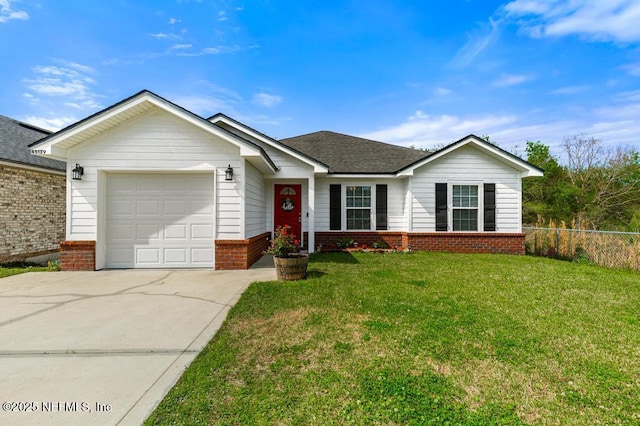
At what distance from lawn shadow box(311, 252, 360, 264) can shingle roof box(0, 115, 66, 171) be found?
9080 mm

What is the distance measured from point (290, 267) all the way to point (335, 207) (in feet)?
17.8

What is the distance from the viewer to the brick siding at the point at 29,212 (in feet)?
28.1

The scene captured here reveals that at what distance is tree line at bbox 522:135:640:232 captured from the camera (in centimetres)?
1969

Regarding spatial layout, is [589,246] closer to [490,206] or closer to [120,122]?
[490,206]

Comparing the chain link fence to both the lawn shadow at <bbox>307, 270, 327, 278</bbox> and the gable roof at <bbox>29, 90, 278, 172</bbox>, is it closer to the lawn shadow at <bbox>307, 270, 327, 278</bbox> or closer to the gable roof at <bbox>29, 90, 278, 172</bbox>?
the lawn shadow at <bbox>307, 270, 327, 278</bbox>

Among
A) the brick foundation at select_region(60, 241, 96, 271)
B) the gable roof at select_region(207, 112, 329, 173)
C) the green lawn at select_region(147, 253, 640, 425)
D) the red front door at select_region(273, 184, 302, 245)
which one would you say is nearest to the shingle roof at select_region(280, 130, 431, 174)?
the gable roof at select_region(207, 112, 329, 173)

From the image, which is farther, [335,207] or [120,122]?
[335,207]

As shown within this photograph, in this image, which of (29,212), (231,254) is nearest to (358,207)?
(231,254)

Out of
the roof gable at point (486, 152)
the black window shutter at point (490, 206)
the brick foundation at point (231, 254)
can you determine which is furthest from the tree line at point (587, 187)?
the brick foundation at point (231, 254)

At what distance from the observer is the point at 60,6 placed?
7289 mm

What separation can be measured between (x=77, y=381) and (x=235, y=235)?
15.9ft

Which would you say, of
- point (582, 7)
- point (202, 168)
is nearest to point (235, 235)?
point (202, 168)

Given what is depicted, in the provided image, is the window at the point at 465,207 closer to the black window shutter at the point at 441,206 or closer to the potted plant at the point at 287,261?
the black window shutter at the point at 441,206

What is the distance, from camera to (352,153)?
42.5ft
